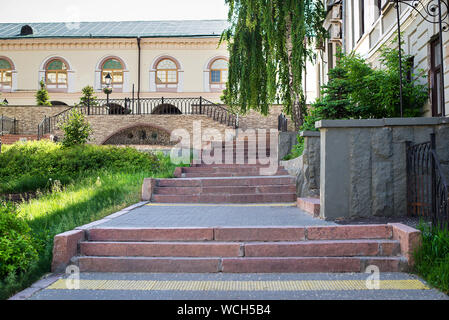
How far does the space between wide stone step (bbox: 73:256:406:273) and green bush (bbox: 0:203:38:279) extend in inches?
26.7

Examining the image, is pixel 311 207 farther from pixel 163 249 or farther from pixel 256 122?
pixel 256 122

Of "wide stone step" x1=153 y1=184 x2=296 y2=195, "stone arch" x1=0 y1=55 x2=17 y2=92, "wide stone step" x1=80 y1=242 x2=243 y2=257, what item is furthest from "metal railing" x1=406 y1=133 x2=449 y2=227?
"stone arch" x1=0 y1=55 x2=17 y2=92

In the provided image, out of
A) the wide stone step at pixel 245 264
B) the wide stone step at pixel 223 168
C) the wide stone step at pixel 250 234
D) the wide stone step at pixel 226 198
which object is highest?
A: the wide stone step at pixel 223 168

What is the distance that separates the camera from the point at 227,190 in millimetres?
9586

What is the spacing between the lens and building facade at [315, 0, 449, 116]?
29.3 feet

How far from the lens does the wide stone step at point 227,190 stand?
9.45m

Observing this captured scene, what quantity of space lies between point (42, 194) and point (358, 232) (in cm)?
815

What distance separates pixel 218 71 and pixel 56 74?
13.9 meters

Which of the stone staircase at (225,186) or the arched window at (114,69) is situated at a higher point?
the arched window at (114,69)

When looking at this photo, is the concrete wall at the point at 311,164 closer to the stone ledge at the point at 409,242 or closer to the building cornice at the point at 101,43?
the stone ledge at the point at 409,242

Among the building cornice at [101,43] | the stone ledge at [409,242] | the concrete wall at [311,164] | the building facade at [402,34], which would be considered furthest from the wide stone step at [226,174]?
the building cornice at [101,43]

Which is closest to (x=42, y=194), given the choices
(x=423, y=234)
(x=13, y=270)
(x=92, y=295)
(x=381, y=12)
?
(x=13, y=270)

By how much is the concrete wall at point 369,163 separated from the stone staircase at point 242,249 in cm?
81

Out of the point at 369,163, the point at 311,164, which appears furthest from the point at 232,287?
the point at 311,164
